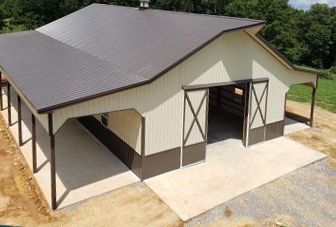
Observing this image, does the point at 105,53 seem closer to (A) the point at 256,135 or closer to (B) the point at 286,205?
(A) the point at 256,135

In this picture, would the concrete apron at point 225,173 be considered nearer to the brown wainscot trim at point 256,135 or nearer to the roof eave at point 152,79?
the brown wainscot trim at point 256,135

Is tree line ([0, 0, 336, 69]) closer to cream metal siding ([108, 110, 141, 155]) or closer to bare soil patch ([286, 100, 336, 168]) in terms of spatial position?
bare soil patch ([286, 100, 336, 168])

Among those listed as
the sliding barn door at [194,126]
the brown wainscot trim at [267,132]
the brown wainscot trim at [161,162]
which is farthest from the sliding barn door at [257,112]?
the brown wainscot trim at [161,162]

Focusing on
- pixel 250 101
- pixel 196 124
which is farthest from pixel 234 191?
pixel 250 101

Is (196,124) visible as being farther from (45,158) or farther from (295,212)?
(45,158)

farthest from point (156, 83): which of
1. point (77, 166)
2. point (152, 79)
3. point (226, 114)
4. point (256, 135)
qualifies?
point (226, 114)

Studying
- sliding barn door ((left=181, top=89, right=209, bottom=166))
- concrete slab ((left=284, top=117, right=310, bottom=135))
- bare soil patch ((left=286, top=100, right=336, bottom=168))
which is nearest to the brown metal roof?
sliding barn door ((left=181, top=89, right=209, bottom=166))

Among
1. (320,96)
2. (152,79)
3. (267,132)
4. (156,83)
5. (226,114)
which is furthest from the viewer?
(320,96)

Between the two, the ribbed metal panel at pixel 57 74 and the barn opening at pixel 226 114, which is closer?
the ribbed metal panel at pixel 57 74
